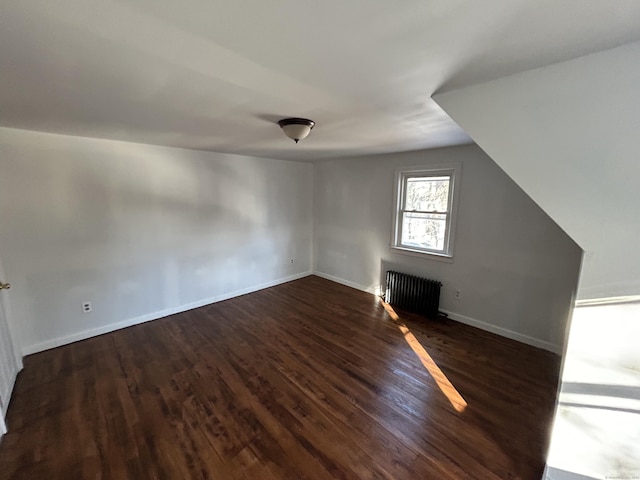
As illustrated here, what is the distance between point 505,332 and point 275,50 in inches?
149

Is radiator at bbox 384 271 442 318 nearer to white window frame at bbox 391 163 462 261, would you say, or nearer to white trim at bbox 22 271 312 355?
white window frame at bbox 391 163 462 261

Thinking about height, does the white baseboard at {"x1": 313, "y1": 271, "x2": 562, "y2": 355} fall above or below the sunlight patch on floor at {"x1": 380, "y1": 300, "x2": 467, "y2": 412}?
above

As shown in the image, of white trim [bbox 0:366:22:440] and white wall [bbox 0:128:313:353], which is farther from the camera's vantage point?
white wall [bbox 0:128:313:353]

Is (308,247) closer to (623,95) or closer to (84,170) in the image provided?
(84,170)

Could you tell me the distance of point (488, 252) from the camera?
332 centimetres

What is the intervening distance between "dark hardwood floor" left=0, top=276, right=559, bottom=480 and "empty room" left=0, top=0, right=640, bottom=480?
0.02 meters

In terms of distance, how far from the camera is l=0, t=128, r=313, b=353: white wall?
2680 millimetres

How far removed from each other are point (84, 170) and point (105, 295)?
1487 mm

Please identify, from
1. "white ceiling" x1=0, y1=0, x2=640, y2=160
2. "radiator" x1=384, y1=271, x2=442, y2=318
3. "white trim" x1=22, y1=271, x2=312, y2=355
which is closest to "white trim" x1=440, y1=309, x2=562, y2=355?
"radiator" x1=384, y1=271, x2=442, y2=318

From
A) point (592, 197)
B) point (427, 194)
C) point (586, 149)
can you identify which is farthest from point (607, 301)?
point (427, 194)

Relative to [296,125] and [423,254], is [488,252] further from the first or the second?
[296,125]

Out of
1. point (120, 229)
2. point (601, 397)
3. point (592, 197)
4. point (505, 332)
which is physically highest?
point (592, 197)

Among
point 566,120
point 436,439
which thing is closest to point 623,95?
point 566,120

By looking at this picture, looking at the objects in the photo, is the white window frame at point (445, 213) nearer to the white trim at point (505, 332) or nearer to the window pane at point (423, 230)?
the window pane at point (423, 230)
